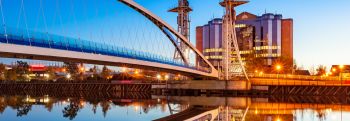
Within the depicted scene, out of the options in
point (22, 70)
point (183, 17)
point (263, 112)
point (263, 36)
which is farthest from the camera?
point (263, 36)

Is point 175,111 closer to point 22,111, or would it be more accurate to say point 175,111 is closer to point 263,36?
point 22,111

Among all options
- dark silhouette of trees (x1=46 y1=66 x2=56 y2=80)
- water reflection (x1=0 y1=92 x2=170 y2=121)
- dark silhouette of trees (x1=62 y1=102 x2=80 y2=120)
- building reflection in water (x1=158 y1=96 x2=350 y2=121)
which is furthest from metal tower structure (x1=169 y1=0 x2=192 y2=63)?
dark silhouette of trees (x1=46 y1=66 x2=56 y2=80)

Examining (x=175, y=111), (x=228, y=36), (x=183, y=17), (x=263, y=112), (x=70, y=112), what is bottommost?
(x=175, y=111)

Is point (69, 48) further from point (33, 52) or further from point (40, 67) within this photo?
point (40, 67)

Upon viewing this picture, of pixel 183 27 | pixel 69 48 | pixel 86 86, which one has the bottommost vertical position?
pixel 86 86

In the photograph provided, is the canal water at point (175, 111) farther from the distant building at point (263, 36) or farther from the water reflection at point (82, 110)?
the distant building at point (263, 36)

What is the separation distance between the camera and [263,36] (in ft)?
416

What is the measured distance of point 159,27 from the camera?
48.7 m

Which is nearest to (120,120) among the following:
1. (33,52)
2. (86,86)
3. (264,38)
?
(33,52)

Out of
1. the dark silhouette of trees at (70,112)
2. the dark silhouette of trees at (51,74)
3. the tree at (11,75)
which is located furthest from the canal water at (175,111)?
the dark silhouette of trees at (51,74)

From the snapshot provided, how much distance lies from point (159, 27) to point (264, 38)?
268ft

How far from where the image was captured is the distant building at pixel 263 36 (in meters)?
124

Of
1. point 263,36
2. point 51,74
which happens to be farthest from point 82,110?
point 263,36

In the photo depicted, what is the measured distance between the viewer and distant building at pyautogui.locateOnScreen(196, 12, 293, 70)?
124 meters
